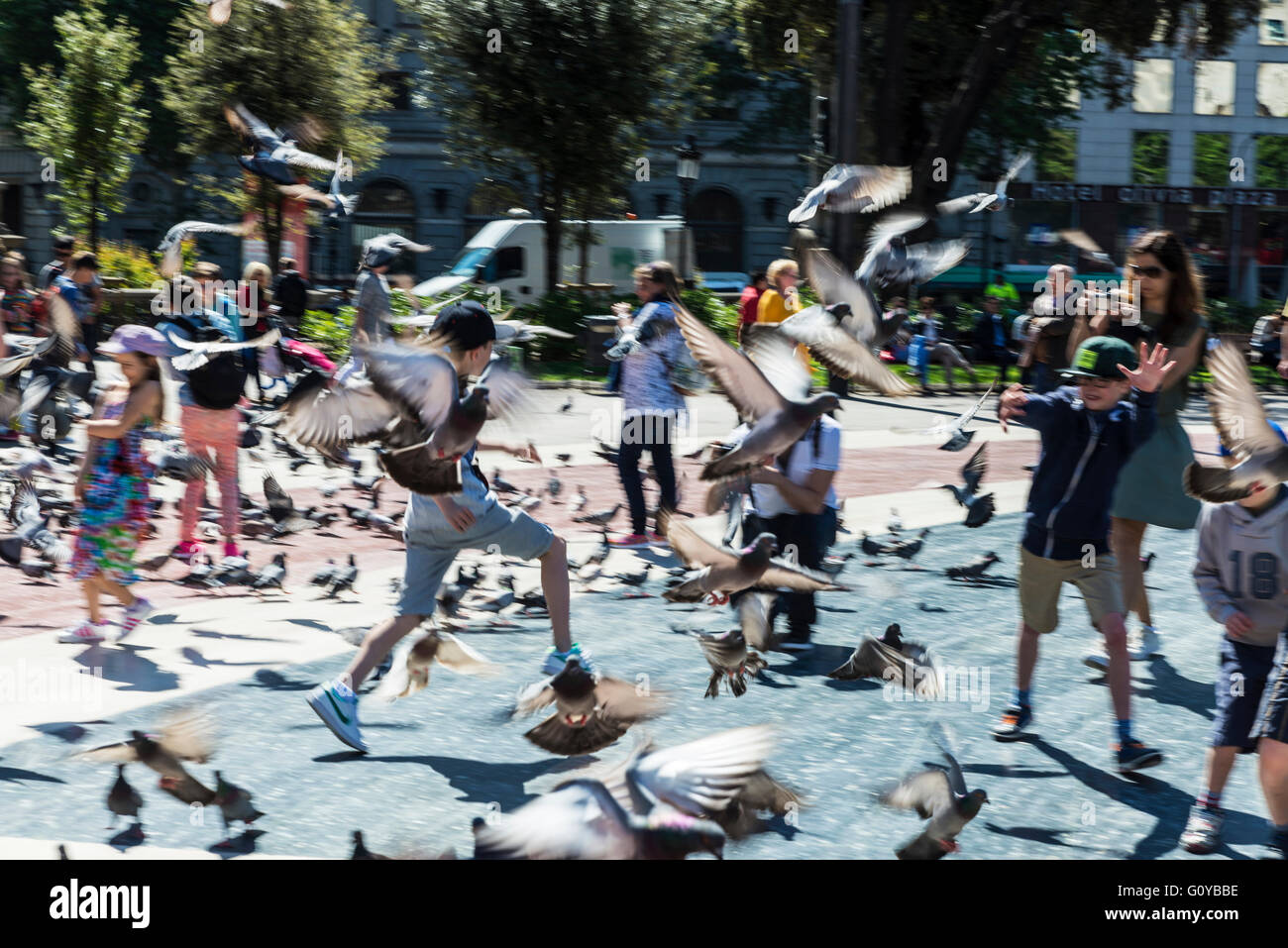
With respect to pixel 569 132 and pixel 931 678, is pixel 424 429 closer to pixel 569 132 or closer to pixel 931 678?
pixel 931 678

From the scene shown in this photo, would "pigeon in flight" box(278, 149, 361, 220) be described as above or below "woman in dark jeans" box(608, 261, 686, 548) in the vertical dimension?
above

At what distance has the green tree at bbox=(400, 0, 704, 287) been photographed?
24797 mm

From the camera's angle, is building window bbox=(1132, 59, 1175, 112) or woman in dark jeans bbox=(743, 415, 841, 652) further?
building window bbox=(1132, 59, 1175, 112)

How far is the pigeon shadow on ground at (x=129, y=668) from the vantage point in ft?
19.7

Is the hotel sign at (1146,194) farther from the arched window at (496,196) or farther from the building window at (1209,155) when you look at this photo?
the arched window at (496,196)

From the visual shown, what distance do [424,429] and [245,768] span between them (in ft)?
4.41

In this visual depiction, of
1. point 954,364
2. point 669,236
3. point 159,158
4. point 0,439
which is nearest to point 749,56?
point 669,236

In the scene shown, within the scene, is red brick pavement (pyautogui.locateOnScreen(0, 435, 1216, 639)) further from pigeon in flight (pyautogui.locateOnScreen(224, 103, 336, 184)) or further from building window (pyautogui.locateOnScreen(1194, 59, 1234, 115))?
building window (pyautogui.locateOnScreen(1194, 59, 1234, 115))

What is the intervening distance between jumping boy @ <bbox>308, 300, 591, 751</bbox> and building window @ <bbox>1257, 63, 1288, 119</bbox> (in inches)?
1889

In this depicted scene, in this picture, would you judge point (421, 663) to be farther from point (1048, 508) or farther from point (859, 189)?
point (859, 189)

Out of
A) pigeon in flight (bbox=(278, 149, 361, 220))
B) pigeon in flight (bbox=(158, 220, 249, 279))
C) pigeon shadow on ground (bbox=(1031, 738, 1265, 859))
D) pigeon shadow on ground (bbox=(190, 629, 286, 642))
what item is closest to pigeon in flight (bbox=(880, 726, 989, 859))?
pigeon shadow on ground (bbox=(1031, 738, 1265, 859))

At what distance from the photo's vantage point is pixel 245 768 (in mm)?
4977

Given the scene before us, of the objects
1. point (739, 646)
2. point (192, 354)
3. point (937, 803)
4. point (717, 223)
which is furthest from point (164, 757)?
point (717, 223)

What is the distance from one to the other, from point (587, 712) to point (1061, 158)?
144 ft
